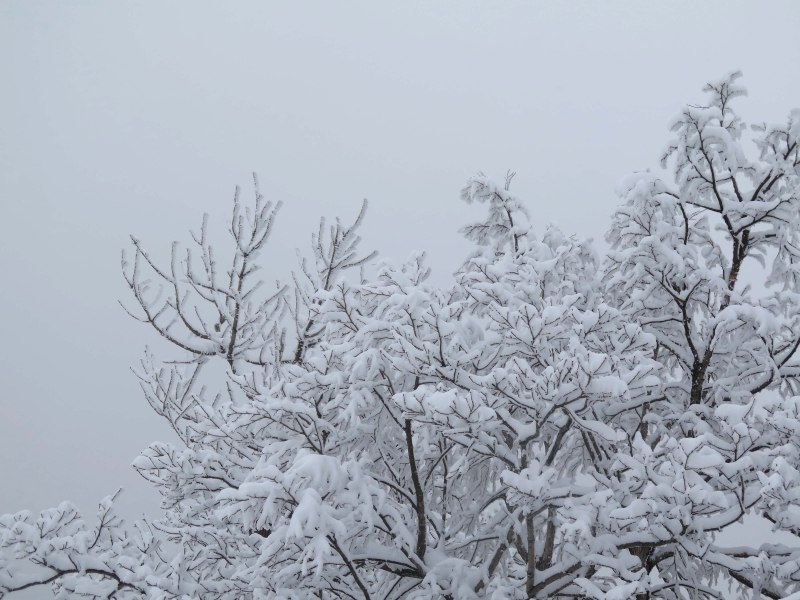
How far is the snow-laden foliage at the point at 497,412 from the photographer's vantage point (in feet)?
12.4

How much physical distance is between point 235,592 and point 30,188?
711 feet

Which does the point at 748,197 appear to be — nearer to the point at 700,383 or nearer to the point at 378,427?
the point at 700,383

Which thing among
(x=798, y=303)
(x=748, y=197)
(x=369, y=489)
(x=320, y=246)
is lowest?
(x=369, y=489)

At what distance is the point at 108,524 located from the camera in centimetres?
700

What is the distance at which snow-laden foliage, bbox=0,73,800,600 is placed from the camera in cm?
379

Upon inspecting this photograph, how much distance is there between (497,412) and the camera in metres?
4.22

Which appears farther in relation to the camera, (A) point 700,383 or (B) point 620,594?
(A) point 700,383

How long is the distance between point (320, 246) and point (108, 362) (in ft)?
222

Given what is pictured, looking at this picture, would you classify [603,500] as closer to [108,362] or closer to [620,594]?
[620,594]

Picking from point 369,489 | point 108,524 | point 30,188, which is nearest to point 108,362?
point 108,524

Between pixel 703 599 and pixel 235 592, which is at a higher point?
pixel 235 592

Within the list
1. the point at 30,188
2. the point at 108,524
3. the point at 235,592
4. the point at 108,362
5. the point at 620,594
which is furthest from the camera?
the point at 30,188

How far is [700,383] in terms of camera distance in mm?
5473

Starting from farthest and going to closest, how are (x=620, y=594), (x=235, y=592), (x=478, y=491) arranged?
(x=478, y=491) → (x=235, y=592) → (x=620, y=594)
